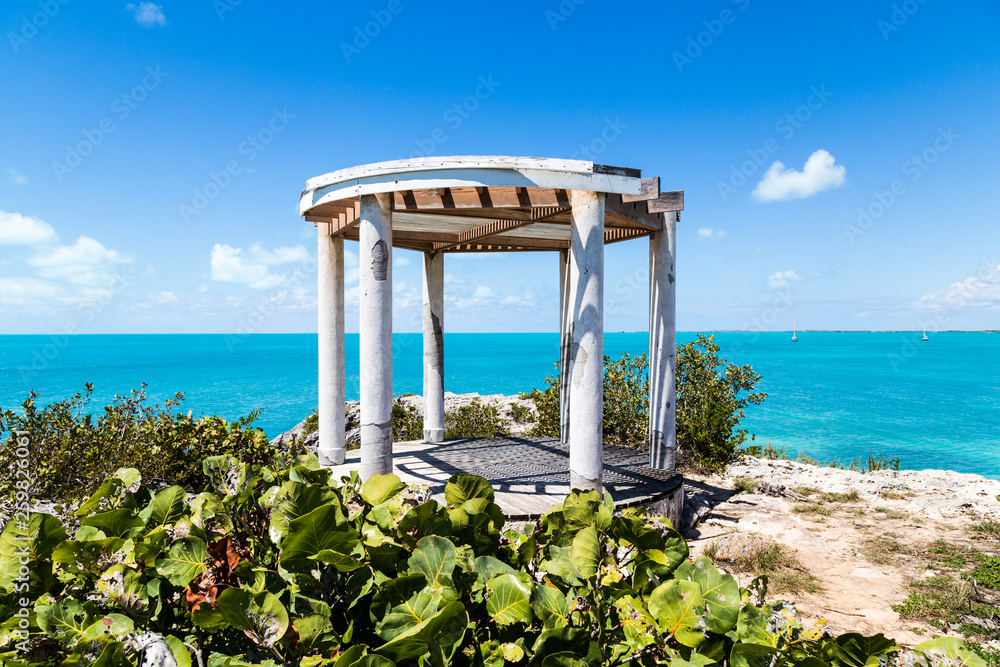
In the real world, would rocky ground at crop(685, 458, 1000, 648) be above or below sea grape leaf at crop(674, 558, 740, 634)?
below

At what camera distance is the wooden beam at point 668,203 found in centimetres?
890

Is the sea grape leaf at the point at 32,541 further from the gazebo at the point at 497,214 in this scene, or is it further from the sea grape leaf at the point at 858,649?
the gazebo at the point at 497,214

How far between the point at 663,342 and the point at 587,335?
332cm

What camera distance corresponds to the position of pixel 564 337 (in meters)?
13.0

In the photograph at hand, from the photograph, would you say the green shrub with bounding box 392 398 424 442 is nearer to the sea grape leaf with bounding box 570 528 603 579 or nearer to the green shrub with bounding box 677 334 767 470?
the green shrub with bounding box 677 334 767 470

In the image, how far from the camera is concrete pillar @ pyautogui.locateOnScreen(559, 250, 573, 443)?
1275cm

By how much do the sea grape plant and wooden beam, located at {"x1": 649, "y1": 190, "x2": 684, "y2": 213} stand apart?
829 cm

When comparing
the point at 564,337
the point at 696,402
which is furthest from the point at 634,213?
the point at 696,402

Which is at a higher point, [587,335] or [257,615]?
[587,335]

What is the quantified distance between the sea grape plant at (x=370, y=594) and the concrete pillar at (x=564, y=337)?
434 inches

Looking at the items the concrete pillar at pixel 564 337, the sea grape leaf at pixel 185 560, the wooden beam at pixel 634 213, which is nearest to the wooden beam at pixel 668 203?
the wooden beam at pixel 634 213

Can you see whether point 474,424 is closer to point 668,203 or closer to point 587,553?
point 668,203

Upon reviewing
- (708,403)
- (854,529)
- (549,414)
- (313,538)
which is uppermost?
(313,538)

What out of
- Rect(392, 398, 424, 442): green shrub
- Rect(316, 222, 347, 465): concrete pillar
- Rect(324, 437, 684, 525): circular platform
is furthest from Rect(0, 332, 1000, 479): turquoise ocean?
Rect(392, 398, 424, 442): green shrub
